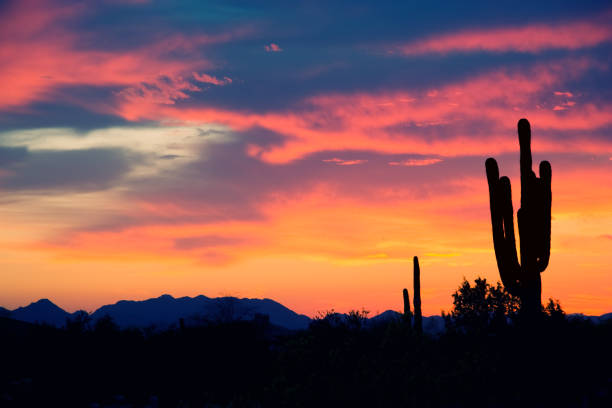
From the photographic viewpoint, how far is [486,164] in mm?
21391

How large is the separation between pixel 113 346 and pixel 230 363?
150 inches

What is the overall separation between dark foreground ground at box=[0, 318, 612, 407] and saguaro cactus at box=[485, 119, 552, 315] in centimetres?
124

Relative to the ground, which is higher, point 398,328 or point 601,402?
point 398,328

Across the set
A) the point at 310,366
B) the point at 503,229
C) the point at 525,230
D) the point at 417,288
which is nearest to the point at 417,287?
the point at 417,288

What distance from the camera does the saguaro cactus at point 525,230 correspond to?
20.3 metres

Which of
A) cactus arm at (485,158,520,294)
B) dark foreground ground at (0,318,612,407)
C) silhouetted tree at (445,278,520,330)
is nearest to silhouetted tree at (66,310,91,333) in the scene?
dark foreground ground at (0,318,612,407)

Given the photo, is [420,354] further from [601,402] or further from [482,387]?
[601,402]

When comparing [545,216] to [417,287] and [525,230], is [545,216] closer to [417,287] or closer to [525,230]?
[525,230]

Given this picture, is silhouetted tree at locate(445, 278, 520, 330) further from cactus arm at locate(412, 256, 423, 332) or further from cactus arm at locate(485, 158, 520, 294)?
cactus arm at locate(485, 158, 520, 294)

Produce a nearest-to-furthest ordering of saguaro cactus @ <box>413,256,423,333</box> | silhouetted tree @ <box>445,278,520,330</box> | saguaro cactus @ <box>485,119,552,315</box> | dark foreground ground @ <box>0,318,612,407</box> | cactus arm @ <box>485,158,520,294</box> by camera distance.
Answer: dark foreground ground @ <box>0,318,612,407</box>, saguaro cactus @ <box>485,119,552,315</box>, cactus arm @ <box>485,158,520,294</box>, saguaro cactus @ <box>413,256,423,333</box>, silhouetted tree @ <box>445,278,520,330</box>

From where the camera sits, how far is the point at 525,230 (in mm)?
20375

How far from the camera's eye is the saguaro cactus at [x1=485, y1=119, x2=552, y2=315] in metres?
20.3

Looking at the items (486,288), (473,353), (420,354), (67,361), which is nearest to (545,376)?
(473,353)

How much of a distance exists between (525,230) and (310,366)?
753cm
